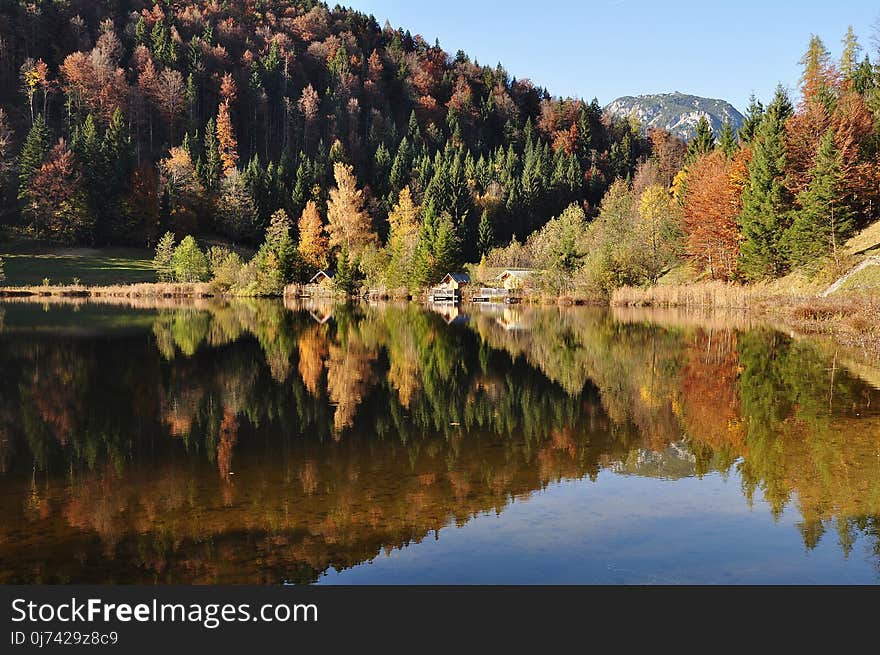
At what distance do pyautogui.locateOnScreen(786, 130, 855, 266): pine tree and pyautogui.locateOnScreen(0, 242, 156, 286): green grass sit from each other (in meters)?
74.2

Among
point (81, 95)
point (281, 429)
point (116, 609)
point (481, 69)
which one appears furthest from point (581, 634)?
point (481, 69)

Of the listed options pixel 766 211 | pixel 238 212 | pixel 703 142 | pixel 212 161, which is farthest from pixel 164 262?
pixel 703 142

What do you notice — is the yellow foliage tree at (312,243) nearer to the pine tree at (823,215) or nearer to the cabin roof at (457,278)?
the cabin roof at (457,278)

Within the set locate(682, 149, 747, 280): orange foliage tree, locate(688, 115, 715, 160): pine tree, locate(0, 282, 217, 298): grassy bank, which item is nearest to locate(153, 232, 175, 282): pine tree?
locate(0, 282, 217, 298): grassy bank

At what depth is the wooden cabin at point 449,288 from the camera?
8238 cm

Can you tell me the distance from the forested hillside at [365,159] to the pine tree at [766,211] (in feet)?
0.57

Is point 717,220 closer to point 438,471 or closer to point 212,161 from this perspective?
point 438,471

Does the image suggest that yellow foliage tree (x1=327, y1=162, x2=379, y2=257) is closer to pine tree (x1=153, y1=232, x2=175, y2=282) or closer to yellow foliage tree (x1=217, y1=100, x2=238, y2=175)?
pine tree (x1=153, y1=232, x2=175, y2=282)

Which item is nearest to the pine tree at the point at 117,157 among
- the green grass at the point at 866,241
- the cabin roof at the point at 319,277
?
the cabin roof at the point at 319,277

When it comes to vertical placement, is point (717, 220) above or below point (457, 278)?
above

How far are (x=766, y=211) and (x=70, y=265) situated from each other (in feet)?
262

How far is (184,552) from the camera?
27.2 ft

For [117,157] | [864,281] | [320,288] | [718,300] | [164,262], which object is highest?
→ [117,157]

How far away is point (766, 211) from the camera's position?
57344 mm
